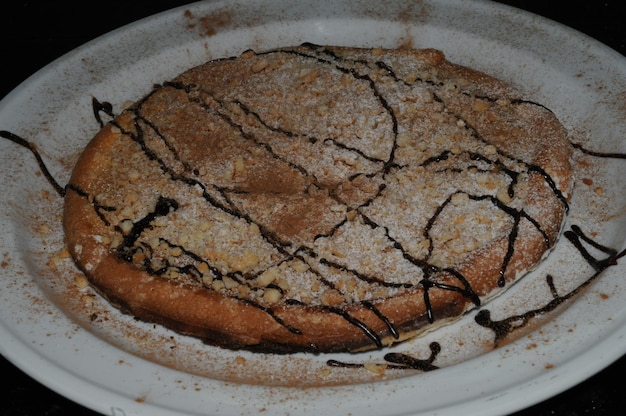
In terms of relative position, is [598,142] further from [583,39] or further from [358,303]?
[358,303]

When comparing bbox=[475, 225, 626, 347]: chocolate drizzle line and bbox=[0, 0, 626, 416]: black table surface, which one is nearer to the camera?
bbox=[475, 225, 626, 347]: chocolate drizzle line

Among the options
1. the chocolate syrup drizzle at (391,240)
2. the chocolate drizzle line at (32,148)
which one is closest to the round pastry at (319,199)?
the chocolate syrup drizzle at (391,240)

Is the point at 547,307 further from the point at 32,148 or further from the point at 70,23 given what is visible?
the point at 70,23

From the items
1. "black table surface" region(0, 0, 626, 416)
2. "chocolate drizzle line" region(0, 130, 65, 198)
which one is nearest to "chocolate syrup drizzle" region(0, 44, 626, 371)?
"chocolate drizzle line" region(0, 130, 65, 198)

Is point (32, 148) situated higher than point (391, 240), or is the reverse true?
point (32, 148)

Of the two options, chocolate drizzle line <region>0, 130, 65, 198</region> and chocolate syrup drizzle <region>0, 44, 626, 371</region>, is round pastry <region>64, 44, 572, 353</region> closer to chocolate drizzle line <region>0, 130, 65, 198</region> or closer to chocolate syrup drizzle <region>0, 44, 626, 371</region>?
chocolate syrup drizzle <region>0, 44, 626, 371</region>

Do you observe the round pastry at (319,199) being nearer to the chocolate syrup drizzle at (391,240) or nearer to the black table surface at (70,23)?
the chocolate syrup drizzle at (391,240)

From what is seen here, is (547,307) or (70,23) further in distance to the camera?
(70,23)

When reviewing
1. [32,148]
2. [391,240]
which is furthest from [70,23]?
[391,240]
